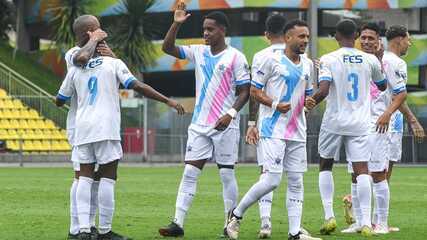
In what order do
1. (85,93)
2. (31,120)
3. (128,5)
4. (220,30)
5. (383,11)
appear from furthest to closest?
(383,11) → (128,5) → (31,120) → (220,30) → (85,93)

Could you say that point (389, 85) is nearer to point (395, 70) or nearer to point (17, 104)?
point (395, 70)

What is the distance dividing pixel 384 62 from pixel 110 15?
150 feet

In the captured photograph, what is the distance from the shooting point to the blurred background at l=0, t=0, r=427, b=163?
1908 inches

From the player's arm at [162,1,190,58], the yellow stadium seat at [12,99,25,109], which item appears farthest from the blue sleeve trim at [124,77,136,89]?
the yellow stadium seat at [12,99,25,109]

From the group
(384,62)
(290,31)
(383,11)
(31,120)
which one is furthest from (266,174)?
(383,11)

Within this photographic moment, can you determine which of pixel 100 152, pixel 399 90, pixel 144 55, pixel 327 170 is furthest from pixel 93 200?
pixel 144 55

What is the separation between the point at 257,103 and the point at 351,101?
1154 mm

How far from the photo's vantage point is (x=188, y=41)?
57.4 meters

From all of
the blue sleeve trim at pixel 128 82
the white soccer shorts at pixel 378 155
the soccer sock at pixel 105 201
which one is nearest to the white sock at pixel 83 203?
the soccer sock at pixel 105 201

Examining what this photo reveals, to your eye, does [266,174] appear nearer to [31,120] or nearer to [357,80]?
[357,80]

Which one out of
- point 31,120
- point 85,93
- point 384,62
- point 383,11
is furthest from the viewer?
point 383,11

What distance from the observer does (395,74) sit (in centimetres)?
1450

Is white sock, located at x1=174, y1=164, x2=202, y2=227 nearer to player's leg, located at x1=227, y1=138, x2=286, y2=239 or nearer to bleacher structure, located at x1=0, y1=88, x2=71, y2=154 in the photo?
player's leg, located at x1=227, y1=138, x2=286, y2=239

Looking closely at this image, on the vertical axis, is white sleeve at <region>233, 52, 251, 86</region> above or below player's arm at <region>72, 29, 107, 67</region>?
below
